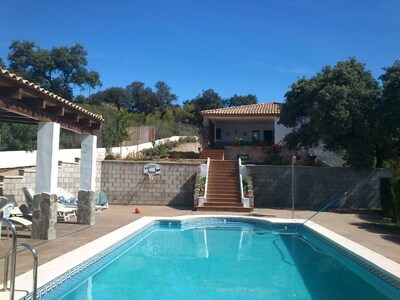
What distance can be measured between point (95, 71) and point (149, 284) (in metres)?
60.3

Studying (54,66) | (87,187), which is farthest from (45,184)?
(54,66)

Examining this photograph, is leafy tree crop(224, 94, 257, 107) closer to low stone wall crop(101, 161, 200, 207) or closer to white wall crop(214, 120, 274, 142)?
white wall crop(214, 120, 274, 142)

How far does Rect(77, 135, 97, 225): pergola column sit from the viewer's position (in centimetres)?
1287

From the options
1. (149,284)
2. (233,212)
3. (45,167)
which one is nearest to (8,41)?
(233,212)

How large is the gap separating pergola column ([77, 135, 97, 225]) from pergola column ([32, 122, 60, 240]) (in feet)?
8.28

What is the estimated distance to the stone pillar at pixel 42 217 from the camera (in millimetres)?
10062

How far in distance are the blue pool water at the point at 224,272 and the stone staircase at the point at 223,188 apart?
536 cm

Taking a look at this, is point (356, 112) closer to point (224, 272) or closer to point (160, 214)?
point (160, 214)

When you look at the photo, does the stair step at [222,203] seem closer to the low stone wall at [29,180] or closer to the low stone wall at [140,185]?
the low stone wall at [140,185]

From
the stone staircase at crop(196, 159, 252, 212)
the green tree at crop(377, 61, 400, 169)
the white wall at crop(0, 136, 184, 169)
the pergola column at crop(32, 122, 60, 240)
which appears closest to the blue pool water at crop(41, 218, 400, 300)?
the pergola column at crop(32, 122, 60, 240)

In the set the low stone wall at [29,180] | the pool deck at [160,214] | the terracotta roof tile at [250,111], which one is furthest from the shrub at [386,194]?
the terracotta roof tile at [250,111]

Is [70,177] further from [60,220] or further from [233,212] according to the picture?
[233,212]

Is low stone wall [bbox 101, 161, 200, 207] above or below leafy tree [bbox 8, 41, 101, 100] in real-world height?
below

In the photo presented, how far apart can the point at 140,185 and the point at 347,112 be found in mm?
10673
